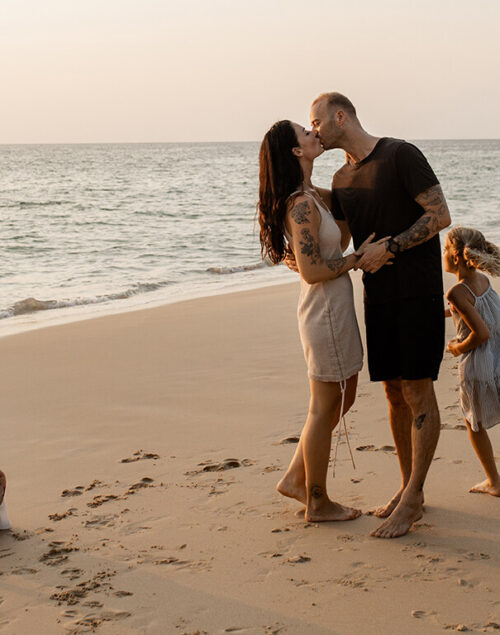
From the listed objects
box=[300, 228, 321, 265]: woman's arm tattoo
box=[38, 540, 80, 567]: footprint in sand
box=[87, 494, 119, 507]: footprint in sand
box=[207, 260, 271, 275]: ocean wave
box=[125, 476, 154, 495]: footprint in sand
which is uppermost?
box=[300, 228, 321, 265]: woman's arm tattoo

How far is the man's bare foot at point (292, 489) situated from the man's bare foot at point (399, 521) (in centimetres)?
42

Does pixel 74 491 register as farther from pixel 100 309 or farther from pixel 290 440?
pixel 100 309

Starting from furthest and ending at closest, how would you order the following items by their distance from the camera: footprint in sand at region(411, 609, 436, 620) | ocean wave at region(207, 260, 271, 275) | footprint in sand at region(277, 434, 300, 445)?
ocean wave at region(207, 260, 271, 275) → footprint in sand at region(277, 434, 300, 445) → footprint in sand at region(411, 609, 436, 620)

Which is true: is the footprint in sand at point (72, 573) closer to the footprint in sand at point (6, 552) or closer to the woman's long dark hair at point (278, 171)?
the footprint in sand at point (6, 552)

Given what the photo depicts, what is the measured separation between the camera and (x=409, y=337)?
3.59m

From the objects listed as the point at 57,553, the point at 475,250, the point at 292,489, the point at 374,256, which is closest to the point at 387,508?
the point at 292,489

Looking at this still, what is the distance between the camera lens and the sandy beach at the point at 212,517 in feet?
9.59

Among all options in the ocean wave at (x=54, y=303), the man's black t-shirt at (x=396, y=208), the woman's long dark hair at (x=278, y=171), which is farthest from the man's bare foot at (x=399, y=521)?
the ocean wave at (x=54, y=303)

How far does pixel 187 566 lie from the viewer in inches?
130

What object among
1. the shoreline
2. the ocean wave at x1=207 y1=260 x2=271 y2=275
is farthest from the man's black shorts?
the ocean wave at x1=207 y1=260 x2=271 y2=275

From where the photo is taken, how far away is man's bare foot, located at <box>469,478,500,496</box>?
3.87 m

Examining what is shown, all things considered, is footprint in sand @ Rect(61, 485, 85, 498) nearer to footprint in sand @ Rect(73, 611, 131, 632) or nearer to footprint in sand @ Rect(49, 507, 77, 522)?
footprint in sand @ Rect(49, 507, 77, 522)

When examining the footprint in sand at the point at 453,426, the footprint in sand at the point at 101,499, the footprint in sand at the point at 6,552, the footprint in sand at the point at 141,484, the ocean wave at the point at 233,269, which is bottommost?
the footprint in sand at the point at 6,552

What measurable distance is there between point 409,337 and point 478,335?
459 millimetres
